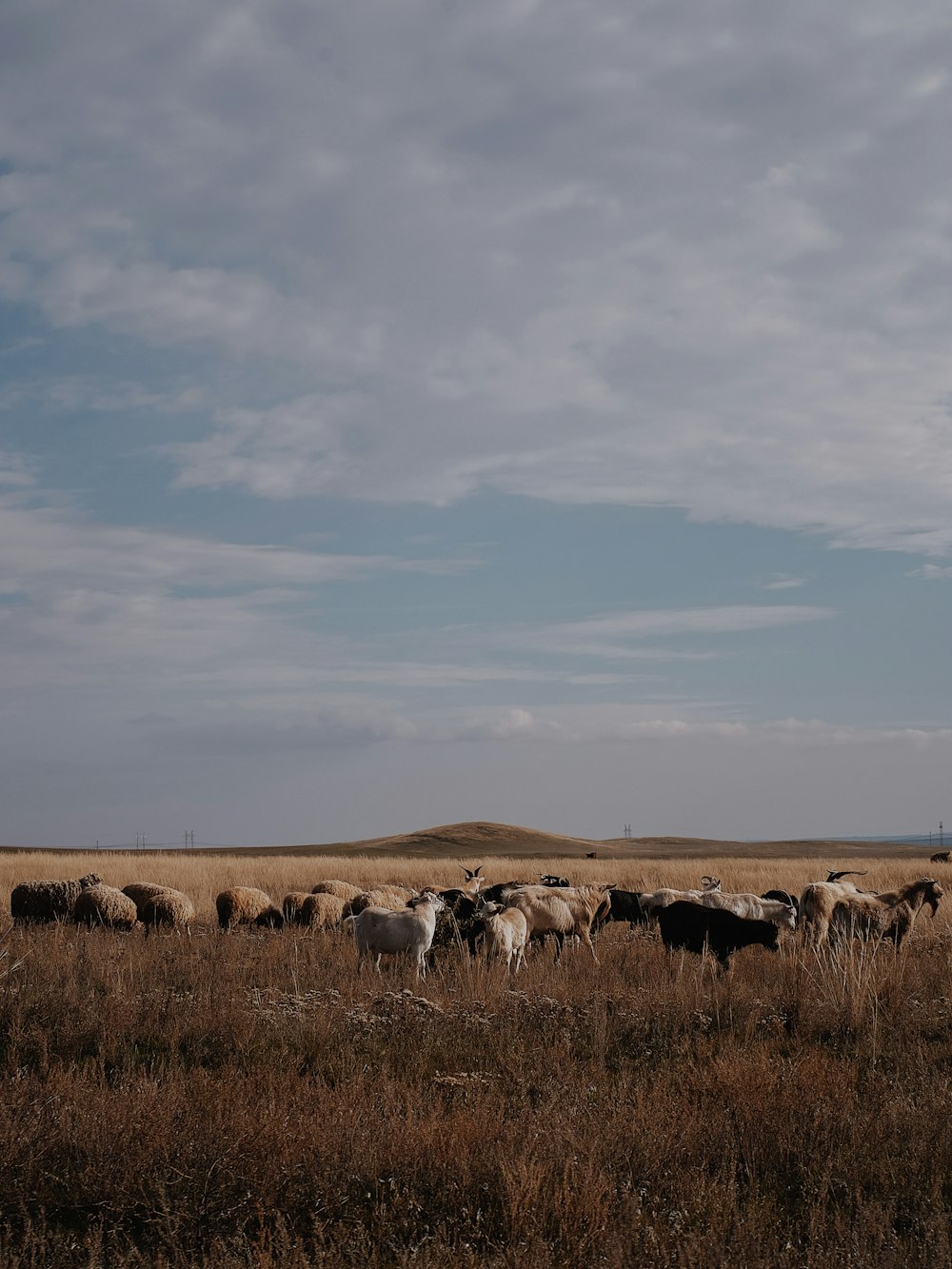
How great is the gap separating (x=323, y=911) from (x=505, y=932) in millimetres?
5884

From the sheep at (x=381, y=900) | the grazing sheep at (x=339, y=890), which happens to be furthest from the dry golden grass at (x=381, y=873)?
the sheep at (x=381, y=900)

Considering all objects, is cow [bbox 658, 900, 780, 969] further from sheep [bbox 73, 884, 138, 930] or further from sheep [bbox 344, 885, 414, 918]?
sheep [bbox 73, 884, 138, 930]

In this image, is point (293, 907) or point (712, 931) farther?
point (293, 907)

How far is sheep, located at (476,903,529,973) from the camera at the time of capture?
13.6 metres

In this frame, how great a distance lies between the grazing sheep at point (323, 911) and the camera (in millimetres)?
18375

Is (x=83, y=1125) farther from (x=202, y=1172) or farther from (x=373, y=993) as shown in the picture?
(x=373, y=993)

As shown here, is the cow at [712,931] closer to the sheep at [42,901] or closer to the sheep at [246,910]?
the sheep at [246,910]

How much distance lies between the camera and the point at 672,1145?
20.4 feet

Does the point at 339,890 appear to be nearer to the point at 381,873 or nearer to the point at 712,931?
the point at 712,931

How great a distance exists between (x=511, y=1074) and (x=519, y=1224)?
2.56 m

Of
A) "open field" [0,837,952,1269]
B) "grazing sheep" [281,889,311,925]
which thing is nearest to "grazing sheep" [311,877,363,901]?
"grazing sheep" [281,889,311,925]

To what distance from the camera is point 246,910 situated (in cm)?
1936

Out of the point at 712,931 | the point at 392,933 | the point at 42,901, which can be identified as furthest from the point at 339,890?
the point at 712,931

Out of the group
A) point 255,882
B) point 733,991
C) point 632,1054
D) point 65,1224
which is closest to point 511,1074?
point 632,1054
